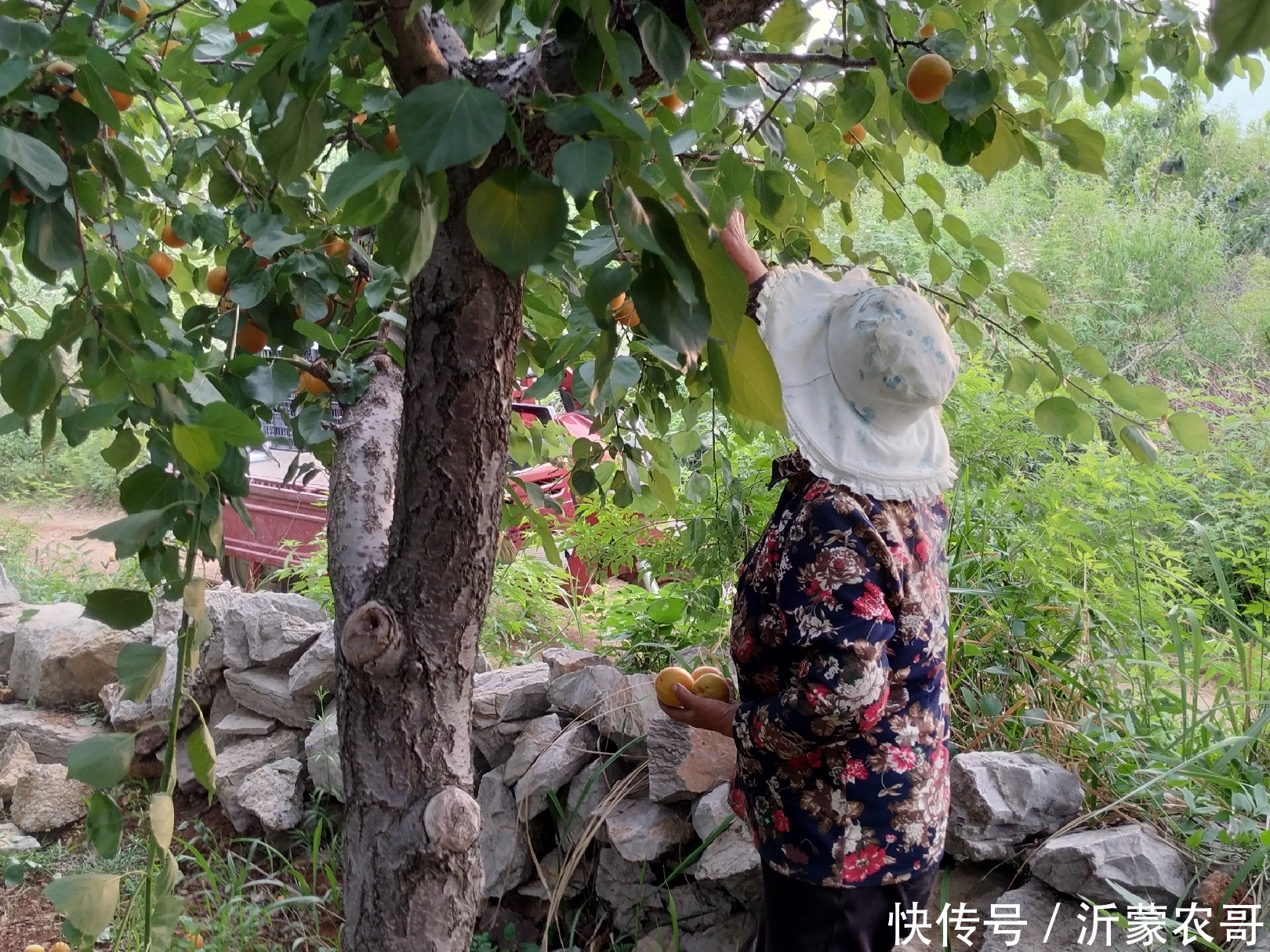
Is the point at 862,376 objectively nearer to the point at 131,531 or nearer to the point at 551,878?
the point at 131,531

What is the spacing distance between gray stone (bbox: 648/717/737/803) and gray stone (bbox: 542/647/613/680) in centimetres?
41

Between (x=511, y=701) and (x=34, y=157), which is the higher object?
(x=34, y=157)

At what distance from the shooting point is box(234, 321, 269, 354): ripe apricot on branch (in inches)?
54.7

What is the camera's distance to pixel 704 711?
170 cm

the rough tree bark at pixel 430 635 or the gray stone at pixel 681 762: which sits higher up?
the rough tree bark at pixel 430 635

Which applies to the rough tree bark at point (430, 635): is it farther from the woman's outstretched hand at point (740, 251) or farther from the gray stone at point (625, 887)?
the gray stone at point (625, 887)

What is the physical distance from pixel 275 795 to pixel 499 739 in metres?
0.76

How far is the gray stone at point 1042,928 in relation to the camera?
181 centimetres

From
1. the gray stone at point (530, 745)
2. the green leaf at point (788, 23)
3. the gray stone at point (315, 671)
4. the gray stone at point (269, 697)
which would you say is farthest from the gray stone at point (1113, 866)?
the gray stone at point (269, 697)

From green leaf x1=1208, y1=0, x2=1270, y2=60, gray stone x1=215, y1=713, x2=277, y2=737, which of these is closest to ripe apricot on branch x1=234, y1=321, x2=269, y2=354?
green leaf x1=1208, y1=0, x2=1270, y2=60

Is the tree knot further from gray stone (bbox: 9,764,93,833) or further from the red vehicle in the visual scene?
the red vehicle

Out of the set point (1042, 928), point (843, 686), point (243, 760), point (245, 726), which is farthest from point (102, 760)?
point (245, 726)

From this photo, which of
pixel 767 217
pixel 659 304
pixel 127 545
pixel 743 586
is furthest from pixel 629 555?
pixel 659 304

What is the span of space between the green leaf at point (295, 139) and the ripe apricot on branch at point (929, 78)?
0.53 m
